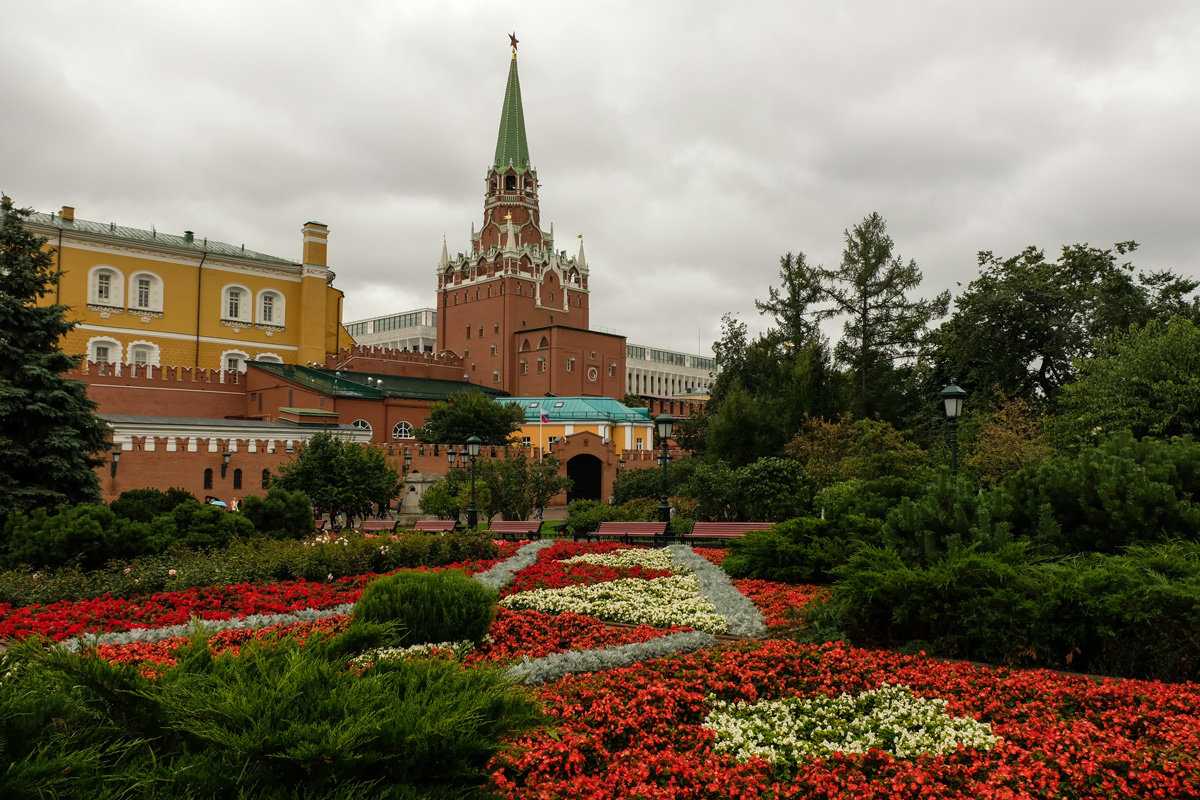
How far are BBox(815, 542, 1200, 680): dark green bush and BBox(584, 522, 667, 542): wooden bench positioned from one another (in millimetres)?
10519

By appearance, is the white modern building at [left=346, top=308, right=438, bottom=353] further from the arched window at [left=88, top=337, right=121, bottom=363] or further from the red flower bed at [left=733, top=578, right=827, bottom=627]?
the red flower bed at [left=733, top=578, right=827, bottom=627]

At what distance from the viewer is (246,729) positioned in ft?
11.0

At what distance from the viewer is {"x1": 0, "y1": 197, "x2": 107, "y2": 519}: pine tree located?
15.3 m

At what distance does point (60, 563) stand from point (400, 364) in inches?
1768

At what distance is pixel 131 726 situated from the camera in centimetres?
356

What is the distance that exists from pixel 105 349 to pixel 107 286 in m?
3.35

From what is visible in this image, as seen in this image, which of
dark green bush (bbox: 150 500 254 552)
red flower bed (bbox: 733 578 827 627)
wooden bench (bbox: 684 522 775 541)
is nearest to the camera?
red flower bed (bbox: 733 578 827 627)

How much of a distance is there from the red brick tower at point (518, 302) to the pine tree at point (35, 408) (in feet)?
150

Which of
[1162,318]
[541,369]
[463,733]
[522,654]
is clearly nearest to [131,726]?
[463,733]

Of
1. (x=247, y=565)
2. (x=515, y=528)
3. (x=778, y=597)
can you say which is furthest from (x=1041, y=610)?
(x=515, y=528)

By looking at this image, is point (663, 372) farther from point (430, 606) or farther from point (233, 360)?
point (430, 606)

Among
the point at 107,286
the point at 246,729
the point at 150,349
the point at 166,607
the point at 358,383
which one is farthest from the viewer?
the point at 358,383

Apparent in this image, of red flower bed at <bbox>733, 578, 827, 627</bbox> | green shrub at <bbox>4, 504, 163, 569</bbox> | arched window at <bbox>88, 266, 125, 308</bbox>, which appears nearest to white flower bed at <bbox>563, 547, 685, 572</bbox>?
red flower bed at <bbox>733, 578, 827, 627</bbox>

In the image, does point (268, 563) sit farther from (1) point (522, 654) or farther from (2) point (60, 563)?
(1) point (522, 654)
